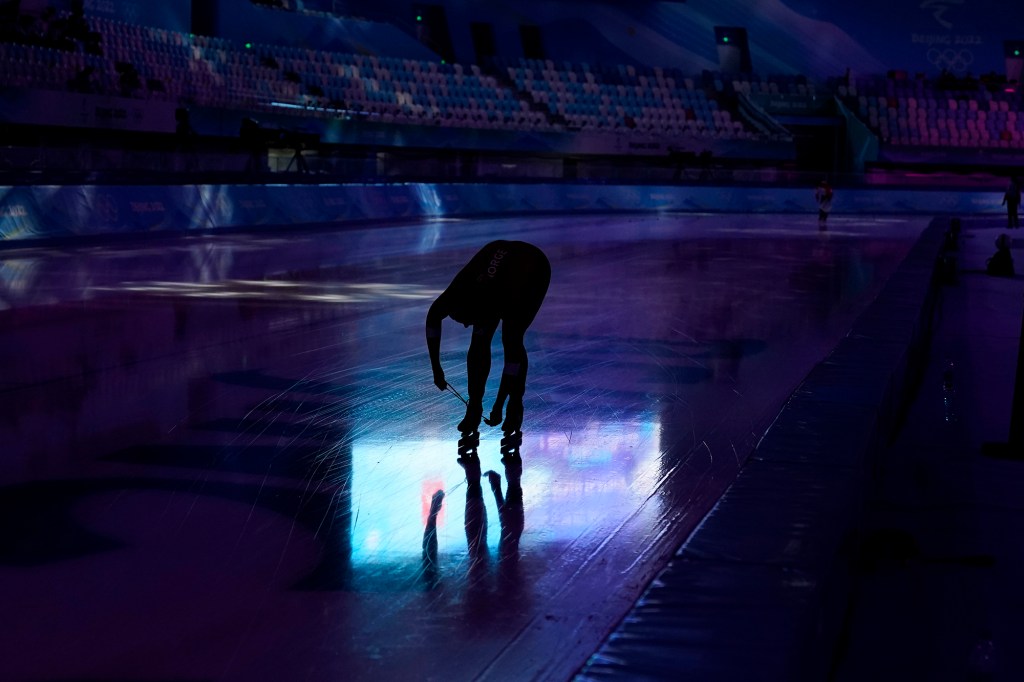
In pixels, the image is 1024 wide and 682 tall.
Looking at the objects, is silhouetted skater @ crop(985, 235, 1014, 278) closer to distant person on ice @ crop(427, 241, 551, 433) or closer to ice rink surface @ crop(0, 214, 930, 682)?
ice rink surface @ crop(0, 214, 930, 682)

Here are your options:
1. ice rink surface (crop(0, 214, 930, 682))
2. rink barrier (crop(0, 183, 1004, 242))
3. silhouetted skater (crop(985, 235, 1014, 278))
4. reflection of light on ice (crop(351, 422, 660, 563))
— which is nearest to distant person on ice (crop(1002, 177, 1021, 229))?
rink barrier (crop(0, 183, 1004, 242))

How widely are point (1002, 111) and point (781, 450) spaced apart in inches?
1724

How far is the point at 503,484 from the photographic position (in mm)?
4855

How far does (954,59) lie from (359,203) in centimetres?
2950

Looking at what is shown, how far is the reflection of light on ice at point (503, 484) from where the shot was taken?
417 centimetres

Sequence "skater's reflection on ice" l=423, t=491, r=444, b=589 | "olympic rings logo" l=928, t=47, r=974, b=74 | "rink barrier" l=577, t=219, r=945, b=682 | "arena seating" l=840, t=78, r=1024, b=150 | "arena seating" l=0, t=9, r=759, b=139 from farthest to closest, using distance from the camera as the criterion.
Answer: "olympic rings logo" l=928, t=47, r=974, b=74, "arena seating" l=840, t=78, r=1024, b=150, "arena seating" l=0, t=9, r=759, b=139, "skater's reflection on ice" l=423, t=491, r=444, b=589, "rink barrier" l=577, t=219, r=945, b=682

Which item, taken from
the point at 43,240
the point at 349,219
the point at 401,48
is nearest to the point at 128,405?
the point at 43,240

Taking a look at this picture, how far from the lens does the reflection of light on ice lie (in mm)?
4172

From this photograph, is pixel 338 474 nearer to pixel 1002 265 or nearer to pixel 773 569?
pixel 773 569

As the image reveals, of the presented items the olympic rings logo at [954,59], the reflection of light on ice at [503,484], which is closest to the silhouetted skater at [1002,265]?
the reflection of light on ice at [503,484]

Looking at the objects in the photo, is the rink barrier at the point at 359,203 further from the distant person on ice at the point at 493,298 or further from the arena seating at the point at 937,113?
the distant person on ice at the point at 493,298

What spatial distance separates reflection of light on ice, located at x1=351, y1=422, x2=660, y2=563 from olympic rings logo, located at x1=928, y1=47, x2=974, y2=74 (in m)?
43.1

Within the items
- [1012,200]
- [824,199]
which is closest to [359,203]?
[824,199]

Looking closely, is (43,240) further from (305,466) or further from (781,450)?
(781,450)
